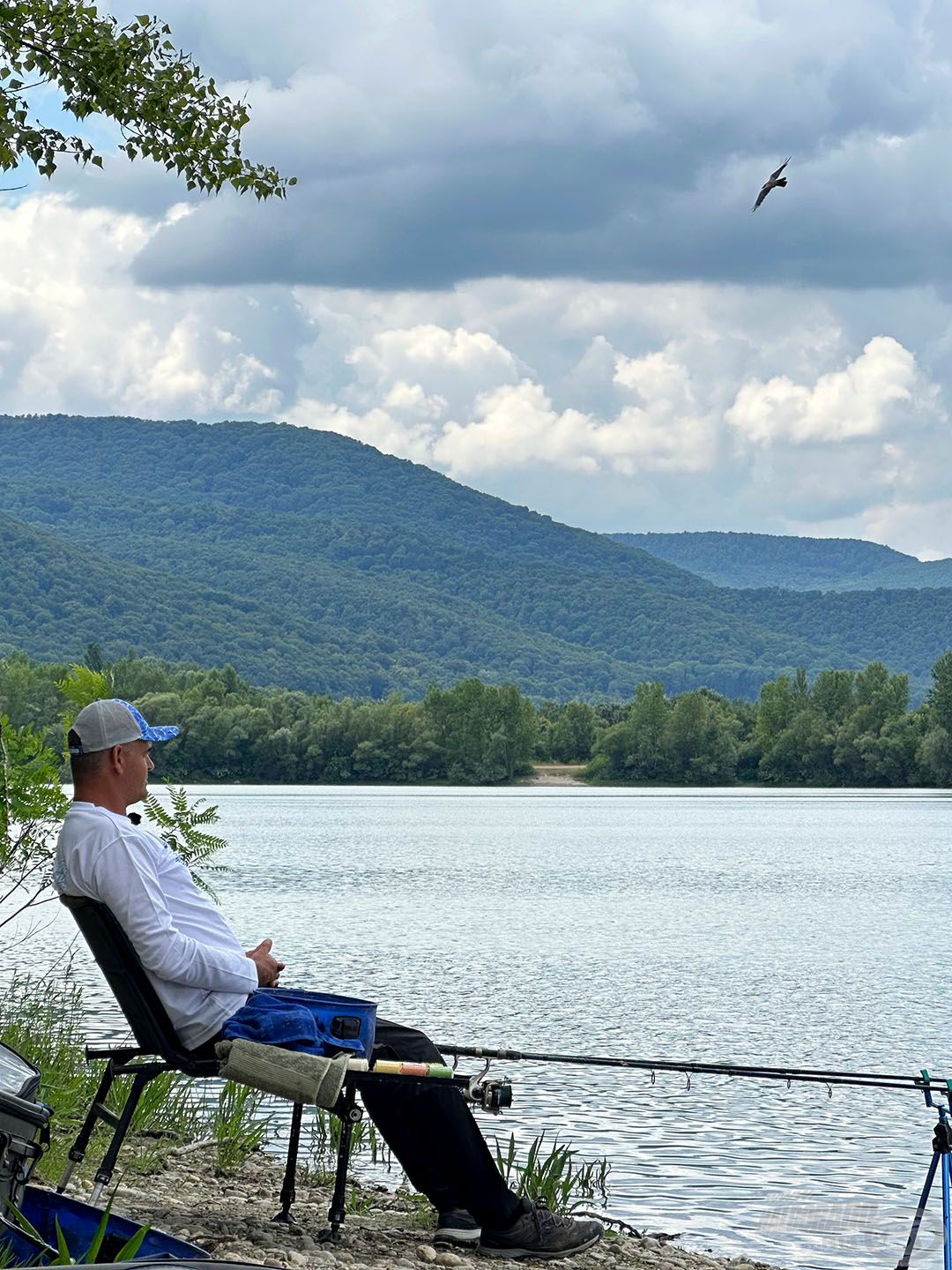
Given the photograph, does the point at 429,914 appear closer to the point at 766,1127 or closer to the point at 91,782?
the point at 766,1127

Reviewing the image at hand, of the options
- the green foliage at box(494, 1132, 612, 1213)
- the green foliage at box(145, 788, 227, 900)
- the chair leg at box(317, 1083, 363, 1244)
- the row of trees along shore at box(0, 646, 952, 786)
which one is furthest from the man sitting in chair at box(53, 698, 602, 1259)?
the row of trees along shore at box(0, 646, 952, 786)

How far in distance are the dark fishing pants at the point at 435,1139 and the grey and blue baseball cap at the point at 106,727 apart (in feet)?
4.06

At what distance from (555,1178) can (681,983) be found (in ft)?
42.6

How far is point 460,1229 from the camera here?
538 centimetres

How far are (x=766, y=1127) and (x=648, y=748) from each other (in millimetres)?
104321

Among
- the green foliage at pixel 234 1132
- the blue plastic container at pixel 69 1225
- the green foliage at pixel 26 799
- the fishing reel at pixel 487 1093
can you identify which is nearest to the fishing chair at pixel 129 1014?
the fishing reel at pixel 487 1093

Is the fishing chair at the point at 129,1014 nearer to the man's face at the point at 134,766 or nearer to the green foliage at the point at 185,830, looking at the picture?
the man's face at the point at 134,766

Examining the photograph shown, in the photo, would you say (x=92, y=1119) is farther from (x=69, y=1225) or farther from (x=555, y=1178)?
(x=555, y=1178)

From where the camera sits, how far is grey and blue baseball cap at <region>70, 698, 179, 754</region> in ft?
16.3

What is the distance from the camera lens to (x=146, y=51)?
666 cm

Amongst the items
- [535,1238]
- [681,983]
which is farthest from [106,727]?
[681,983]

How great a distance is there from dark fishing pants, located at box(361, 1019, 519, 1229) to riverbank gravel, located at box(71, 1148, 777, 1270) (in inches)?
7.2

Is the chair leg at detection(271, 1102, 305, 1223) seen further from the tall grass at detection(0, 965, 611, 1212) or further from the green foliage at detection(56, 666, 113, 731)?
the green foliage at detection(56, 666, 113, 731)

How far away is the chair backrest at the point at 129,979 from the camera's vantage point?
194 inches
